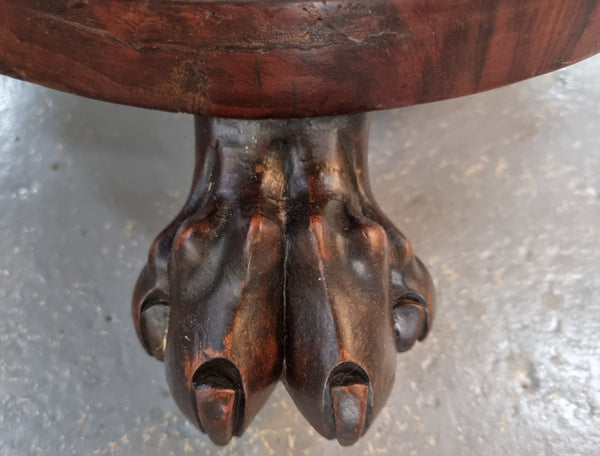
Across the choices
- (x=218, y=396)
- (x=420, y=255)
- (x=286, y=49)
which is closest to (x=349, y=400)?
(x=218, y=396)

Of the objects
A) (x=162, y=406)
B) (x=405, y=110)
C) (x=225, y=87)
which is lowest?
(x=162, y=406)

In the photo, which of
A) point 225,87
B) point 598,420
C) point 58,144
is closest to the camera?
point 225,87

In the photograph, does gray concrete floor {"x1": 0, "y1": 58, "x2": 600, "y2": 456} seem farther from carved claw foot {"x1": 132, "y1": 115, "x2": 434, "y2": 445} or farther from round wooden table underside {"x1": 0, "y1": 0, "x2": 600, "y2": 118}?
round wooden table underside {"x1": 0, "y1": 0, "x2": 600, "y2": 118}

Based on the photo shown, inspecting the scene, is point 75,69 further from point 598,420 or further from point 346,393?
point 598,420

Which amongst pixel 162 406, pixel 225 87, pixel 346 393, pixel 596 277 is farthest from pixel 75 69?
pixel 596 277

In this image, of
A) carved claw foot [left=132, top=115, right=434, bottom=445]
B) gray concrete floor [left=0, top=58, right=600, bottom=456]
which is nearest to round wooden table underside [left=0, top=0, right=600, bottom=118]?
carved claw foot [left=132, top=115, right=434, bottom=445]

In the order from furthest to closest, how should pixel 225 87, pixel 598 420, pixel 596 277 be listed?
pixel 596 277 < pixel 598 420 < pixel 225 87

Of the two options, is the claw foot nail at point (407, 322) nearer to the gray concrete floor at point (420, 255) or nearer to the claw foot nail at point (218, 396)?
the claw foot nail at point (218, 396)
